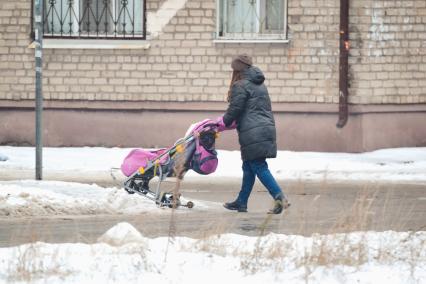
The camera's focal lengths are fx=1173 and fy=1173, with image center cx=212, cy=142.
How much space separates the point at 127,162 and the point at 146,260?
180 inches

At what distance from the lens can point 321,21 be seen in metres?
17.9

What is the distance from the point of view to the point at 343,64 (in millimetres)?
17859

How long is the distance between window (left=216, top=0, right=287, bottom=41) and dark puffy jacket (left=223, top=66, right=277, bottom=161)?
7301 millimetres

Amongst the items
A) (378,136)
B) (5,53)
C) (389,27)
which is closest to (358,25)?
(389,27)

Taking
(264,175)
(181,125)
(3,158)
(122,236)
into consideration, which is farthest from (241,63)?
(181,125)

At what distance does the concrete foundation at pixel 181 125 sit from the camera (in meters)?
18.0

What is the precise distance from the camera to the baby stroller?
10.9m

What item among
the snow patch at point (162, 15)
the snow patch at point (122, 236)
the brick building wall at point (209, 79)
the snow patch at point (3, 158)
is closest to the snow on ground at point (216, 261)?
the snow patch at point (122, 236)

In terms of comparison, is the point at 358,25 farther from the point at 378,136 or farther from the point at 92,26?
the point at 92,26

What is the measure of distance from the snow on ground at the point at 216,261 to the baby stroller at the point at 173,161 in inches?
119

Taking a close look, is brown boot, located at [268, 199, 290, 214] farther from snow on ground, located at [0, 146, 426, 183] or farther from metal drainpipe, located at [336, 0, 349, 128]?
metal drainpipe, located at [336, 0, 349, 128]

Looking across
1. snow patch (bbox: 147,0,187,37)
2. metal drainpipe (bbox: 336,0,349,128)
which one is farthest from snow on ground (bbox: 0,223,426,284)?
snow patch (bbox: 147,0,187,37)

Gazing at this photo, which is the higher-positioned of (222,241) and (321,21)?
(321,21)

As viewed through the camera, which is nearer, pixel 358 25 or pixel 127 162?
pixel 127 162
